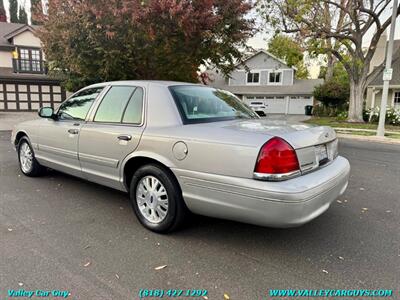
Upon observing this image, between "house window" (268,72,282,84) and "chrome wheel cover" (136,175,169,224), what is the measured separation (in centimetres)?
3355

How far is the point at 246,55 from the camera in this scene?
1126cm

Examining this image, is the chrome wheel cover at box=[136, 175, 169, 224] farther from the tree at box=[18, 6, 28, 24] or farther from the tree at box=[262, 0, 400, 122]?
the tree at box=[18, 6, 28, 24]

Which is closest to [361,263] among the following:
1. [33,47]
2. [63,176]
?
[63,176]

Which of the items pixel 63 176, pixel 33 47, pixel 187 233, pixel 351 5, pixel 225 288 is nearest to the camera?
pixel 225 288

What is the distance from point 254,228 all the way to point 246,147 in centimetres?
126

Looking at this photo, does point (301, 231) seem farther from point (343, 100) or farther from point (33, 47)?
point (33, 47)

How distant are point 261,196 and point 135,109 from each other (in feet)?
5.98

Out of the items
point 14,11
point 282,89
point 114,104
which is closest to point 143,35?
point 114,104

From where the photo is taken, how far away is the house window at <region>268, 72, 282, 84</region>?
34.4 m

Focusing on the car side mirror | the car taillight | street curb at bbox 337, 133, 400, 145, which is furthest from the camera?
street curb at bbox 337, 133, 400, 145

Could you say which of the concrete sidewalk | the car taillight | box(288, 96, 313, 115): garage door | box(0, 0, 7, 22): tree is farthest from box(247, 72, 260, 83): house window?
box(0, 0, 7, 22): tree

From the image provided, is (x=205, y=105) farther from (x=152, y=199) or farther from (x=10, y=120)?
(x=10, y=120)

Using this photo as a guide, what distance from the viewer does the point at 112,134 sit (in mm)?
3582

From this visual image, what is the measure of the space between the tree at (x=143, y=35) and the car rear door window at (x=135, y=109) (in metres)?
5.22
